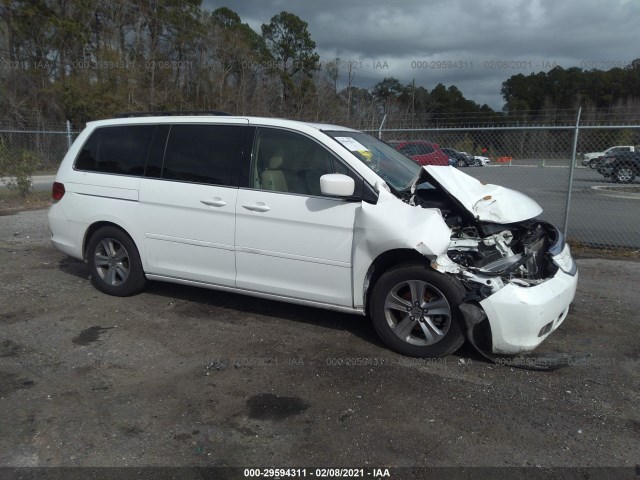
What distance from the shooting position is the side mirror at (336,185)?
3.96 m

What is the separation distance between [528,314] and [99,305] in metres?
4.05

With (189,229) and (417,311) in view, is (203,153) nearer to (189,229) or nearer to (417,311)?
(189,229)

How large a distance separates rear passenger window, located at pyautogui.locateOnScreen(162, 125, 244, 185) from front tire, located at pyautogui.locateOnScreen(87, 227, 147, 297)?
34.5 inches

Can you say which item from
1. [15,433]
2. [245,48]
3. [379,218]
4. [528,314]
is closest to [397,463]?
[528,314]

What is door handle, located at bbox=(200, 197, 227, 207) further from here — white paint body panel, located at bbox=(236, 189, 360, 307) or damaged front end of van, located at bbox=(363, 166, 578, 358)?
damaged front end of van, located at bbox=(363, 166, 578, 358)

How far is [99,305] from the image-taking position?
17.2 feet

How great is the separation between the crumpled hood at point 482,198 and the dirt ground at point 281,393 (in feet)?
3.68

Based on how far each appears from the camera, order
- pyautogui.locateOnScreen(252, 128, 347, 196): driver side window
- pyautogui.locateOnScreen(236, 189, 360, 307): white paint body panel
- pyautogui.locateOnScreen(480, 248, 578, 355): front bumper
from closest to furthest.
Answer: pyautogui.locateOnScreen(480, 248, 578, 355): front bumper < pyautogui.locateOnScreen(236, 189, 360, 307): white paint body panel < pyautogui.locateOnScreen(252, 128, 347, 196): driver side window

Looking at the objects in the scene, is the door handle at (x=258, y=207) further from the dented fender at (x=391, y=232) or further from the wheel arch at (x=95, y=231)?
the wheel arch at (x=95, y=231)

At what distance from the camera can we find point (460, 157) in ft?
41.5

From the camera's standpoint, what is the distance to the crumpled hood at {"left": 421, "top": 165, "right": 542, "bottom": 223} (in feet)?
14.0

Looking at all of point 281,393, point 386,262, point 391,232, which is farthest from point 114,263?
point 391,232

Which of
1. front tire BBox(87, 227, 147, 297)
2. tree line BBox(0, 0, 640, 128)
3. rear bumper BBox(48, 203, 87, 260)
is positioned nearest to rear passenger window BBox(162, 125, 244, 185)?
front tire BBox(87, 227, 147, 297)

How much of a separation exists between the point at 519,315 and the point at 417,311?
75 cm
